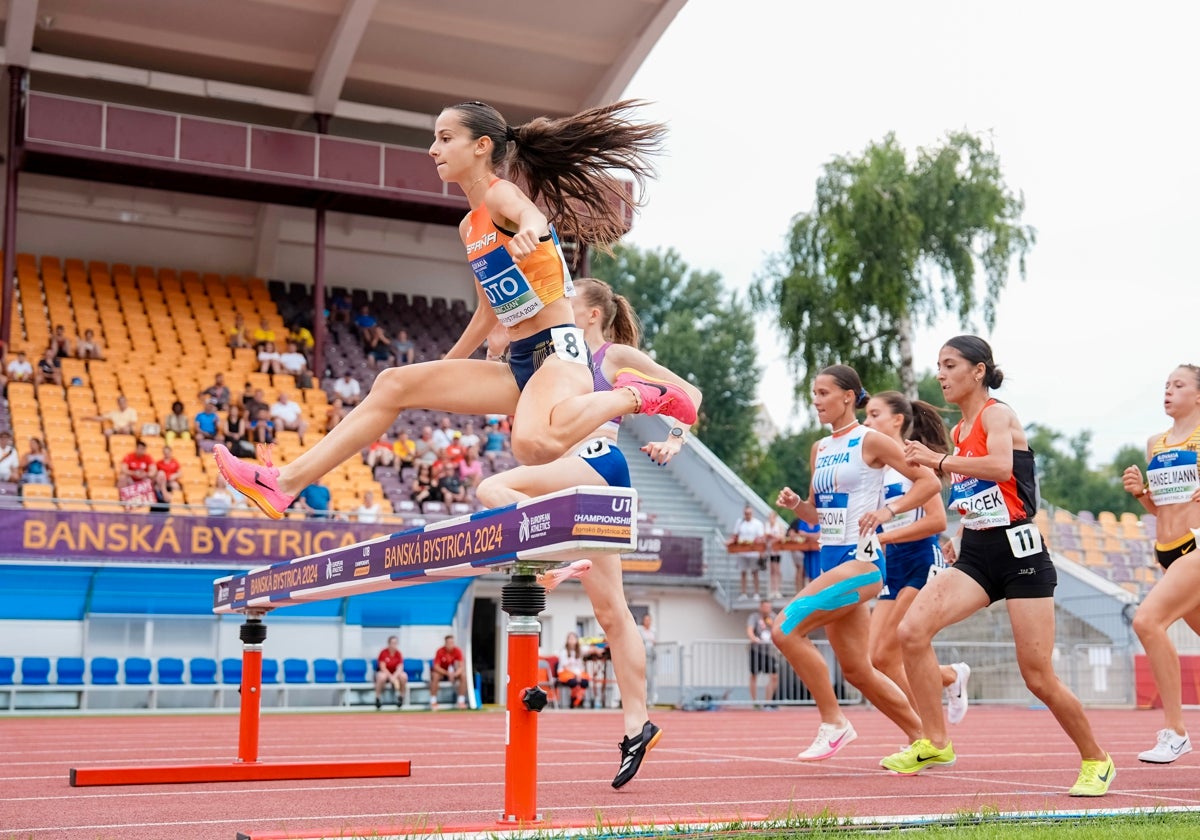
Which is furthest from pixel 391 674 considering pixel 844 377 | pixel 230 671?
pixel 844 377

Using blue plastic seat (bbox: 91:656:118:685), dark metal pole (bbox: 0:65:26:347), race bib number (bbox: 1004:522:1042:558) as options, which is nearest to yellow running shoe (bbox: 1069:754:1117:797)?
race bib number (bbox: 1004:522:1042:558)

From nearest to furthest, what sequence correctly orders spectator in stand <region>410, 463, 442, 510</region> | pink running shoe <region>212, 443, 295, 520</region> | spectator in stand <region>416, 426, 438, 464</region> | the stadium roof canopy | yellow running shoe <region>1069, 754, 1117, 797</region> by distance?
pink running shoe <region>212, 443, 295, 520</region> < yellow running shoe <region>1069, 754, 1117, 797</region> < spectator in stand <region>410, 463, 442, 510</region> < spectator in stand <region>416, 426, 438, 464</region> < the stadium roof canopy

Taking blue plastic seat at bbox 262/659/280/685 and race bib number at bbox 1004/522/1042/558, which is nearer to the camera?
race bib number at bbox 1004/522/1042/558

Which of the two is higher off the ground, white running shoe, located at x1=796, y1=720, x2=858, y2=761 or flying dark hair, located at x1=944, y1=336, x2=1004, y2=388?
flying dark hair, located at x1=944, y1=336, x2=1004, y2=388

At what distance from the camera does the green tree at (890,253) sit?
119 ft

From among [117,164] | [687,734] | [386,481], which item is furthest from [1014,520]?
[117,164]

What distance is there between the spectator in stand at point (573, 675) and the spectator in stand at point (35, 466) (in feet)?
26.7

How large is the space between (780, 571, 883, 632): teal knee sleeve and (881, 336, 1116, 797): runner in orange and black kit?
2.35 ft

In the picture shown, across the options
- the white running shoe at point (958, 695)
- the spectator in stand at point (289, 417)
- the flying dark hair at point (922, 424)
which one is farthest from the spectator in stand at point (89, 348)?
the white running shoe at point (958, 695)

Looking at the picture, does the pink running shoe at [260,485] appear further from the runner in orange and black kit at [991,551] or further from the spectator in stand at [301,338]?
the spectator in stand at [301,338]

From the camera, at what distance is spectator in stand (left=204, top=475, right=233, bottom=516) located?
19922 millimetres

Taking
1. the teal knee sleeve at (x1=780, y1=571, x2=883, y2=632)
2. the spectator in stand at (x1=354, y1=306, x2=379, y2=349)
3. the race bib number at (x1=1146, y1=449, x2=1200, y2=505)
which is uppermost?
the spectator in stand at (x1=354, y1=306, x2=379, y2=349)

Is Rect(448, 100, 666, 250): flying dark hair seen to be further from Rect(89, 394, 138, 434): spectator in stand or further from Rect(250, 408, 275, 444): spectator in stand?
Rect(89, 394, 138, 434): spectator in stand

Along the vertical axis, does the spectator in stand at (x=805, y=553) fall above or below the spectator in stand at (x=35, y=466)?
below
